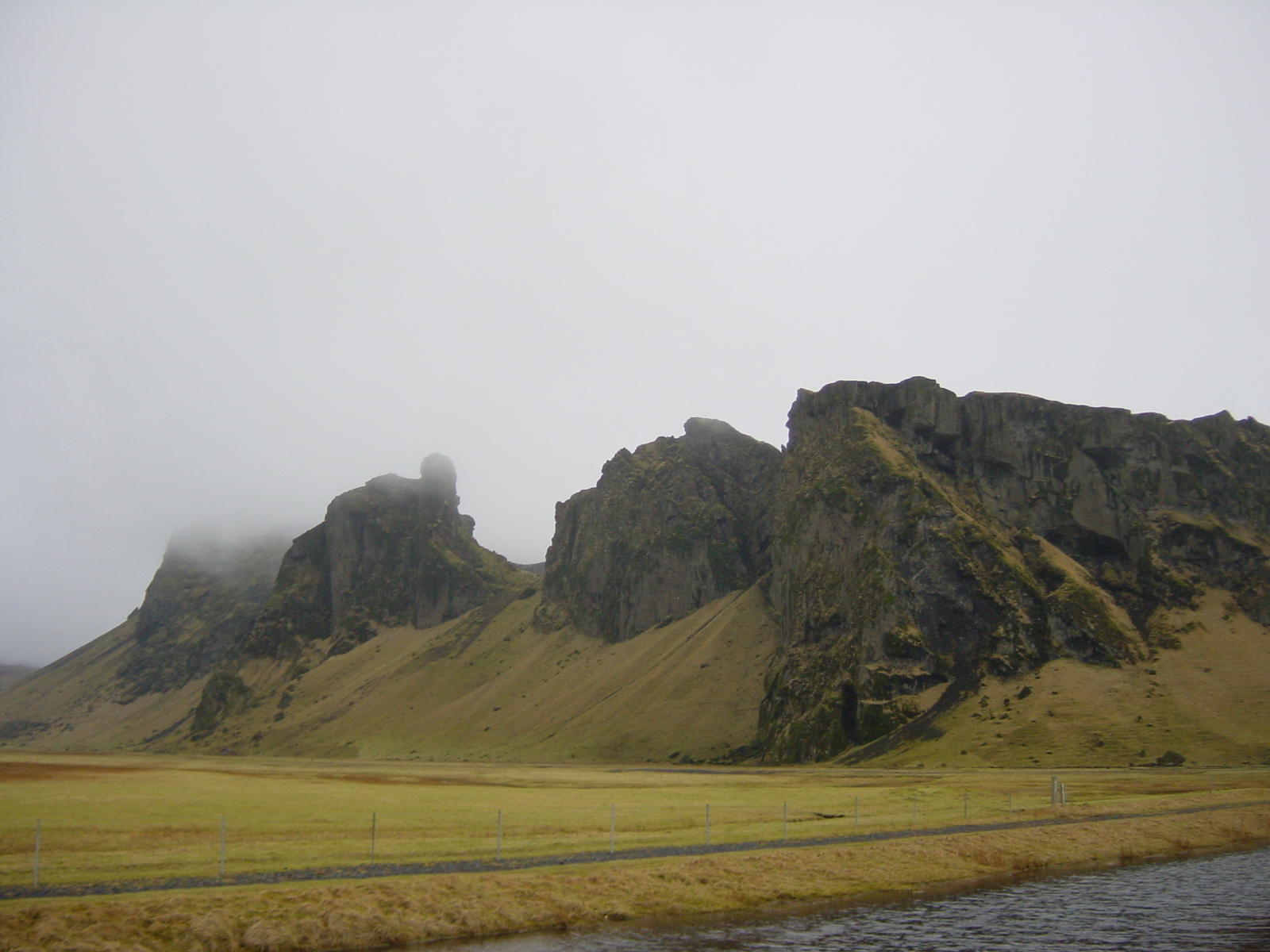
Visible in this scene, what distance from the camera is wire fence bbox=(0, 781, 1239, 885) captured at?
122 feet

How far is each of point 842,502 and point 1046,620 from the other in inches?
1590

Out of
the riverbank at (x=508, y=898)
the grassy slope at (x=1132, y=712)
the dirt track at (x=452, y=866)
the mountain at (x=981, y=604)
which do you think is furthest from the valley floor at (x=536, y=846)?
the mountain at (x=981, y=604)

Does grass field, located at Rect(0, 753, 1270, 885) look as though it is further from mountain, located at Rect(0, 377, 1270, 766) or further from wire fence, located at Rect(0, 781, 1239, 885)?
mountain, located at Rect(0, 377, 1270, 766)

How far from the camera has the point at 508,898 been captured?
105ft

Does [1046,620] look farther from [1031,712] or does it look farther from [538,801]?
[538,801]

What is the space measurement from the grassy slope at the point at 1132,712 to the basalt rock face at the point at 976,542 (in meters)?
5.62

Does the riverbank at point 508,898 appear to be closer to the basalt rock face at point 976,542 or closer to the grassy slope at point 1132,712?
the grassy slope at point 1132,712

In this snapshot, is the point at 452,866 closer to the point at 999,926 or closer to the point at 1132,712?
the point at 999,926

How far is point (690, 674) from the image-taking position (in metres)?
190

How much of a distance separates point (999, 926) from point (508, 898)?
1676cm

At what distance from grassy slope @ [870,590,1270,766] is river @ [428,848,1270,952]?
8133 cm

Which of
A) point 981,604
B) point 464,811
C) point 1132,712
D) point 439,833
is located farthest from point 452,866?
point 981,604

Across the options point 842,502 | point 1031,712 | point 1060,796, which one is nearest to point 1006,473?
point 842,502

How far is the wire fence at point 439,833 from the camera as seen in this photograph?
37188mm
